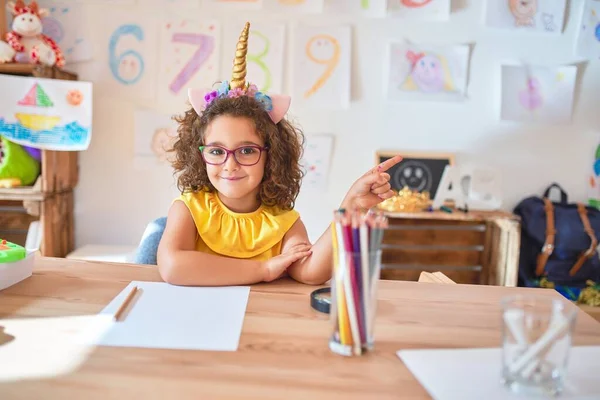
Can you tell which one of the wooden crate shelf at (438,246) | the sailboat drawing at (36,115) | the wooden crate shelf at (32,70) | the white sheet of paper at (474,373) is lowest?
the wooden crate shelf at (438,246)

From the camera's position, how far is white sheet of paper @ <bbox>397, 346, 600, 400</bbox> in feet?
1.92

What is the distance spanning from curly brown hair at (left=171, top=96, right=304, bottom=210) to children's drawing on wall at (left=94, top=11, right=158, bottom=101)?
1375 millimetres

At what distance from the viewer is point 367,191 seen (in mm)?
981

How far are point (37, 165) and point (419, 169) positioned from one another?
5.63 feet

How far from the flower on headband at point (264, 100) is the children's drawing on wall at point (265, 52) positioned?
1.38 metres

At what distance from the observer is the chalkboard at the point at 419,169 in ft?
8.51

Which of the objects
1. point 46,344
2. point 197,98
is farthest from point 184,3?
point 46,344

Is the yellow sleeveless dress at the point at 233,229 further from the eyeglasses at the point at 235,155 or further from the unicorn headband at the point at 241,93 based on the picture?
the unicorn headband at the point at 241,93

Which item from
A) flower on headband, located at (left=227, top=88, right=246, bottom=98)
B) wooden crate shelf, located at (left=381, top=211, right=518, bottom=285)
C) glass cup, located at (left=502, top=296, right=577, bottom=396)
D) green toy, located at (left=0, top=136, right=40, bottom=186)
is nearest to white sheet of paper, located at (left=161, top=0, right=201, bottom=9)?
green toy, located at (left=0, top=136, right=40, bottom=186)

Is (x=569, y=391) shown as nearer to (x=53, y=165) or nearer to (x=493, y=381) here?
(x=493, y=381)

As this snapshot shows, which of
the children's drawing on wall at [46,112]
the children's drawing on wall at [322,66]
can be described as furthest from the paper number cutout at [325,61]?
the children's drawing on wall at [46,112]

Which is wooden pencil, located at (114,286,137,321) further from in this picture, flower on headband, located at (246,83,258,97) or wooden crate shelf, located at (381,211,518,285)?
wooden crate shelf, located at (381,211,518,285)

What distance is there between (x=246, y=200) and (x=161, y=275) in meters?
0.26

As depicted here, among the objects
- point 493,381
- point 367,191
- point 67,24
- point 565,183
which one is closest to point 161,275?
point 367,191
